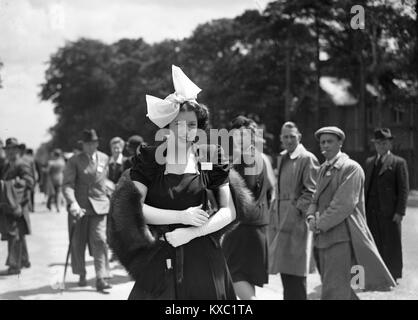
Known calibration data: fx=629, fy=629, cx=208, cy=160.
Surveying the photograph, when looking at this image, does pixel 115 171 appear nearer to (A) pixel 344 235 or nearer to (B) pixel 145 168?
(A) pixel 344 235

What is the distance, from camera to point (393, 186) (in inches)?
295

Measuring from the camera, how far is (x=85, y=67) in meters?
58.9

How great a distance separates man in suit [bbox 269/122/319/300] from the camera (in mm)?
5992

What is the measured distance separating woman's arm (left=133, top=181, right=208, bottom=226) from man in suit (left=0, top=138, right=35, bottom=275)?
19.6 feet

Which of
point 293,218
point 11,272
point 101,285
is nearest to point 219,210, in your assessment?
point 293,218

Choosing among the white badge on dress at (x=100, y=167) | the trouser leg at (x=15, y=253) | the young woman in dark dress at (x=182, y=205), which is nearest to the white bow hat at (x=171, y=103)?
the young woman in dark dress at (x=182, y=205)

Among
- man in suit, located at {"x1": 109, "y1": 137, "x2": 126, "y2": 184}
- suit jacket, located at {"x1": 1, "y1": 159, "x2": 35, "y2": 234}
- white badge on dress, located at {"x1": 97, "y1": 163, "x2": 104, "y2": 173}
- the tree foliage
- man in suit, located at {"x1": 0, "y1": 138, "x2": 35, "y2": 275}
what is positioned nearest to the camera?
white badge on dress, located at {"x1": 97, "y1": 163, "x2": 104, "y2": 173}

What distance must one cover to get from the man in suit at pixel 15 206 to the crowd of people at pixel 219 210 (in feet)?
0.06

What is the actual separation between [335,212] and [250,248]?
835 mm

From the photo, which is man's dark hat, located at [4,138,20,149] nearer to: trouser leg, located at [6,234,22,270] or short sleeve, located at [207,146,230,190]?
trouser leg, located at [6,234,22,270]

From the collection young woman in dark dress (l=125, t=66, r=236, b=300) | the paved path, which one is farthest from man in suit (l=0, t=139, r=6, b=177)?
young woman in dark dress (l=125, t=66, r=236, b=300)

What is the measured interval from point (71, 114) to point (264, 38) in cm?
2628

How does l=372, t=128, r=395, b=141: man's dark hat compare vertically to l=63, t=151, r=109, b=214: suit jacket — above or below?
above
